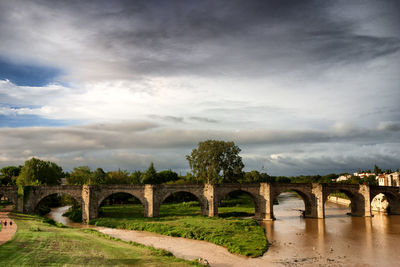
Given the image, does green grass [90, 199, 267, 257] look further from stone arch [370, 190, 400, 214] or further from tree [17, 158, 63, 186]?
stone arch [370, 190, 400, 214]

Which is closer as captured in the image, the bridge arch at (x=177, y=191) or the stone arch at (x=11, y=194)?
the stone arch at (x=11, y=194)

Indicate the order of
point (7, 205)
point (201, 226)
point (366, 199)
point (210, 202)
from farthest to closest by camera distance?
point (366, 199) < point (7, 205) < point (210, 202) < point (201, 226)

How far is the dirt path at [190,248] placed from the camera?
28.9 metres

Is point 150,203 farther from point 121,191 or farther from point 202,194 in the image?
point 202,194

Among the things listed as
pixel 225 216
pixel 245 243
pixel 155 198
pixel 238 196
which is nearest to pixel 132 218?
pixel 155 198

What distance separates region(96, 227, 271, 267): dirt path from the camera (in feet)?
94.8

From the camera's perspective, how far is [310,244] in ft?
119

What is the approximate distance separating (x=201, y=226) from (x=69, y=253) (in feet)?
66.6

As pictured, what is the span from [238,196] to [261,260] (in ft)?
185

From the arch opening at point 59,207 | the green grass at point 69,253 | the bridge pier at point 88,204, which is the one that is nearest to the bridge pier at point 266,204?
the bridge pier at point 88,204

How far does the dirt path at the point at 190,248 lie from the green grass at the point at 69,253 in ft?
10.3

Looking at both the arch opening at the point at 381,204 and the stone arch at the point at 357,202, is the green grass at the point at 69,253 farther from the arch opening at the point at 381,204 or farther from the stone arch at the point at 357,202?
the arch opening at the point at 381,204

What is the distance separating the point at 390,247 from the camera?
35.2 meters

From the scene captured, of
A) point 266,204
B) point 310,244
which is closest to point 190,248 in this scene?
point 310,244
